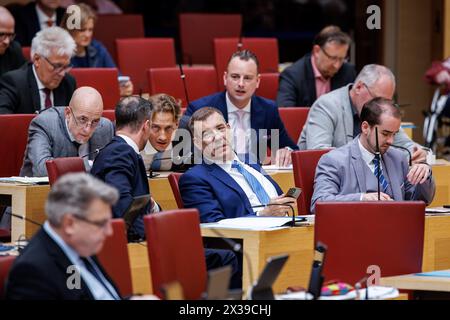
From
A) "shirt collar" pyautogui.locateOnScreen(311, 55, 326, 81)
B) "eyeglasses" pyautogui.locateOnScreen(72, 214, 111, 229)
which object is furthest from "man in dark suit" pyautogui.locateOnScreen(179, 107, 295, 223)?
"shirt collar" pyautogui.locateOnScreen(311, 55, 326, 81)

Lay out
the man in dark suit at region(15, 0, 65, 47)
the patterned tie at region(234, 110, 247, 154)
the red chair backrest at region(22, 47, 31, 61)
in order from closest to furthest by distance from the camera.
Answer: the patterned tie at region(234, 110, 247, 154) < the red chair backrest at region(22, 47, 31, 61) < the man in dark suit at region(15, 0, 65, 47)

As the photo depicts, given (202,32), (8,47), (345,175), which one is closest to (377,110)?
(345,175)

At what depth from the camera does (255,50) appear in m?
8.71

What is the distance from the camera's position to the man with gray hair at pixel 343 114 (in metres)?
6.27

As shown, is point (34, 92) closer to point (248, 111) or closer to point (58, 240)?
point (248, 111)

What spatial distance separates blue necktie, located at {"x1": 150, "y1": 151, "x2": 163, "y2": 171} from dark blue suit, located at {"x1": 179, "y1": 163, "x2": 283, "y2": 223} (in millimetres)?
745

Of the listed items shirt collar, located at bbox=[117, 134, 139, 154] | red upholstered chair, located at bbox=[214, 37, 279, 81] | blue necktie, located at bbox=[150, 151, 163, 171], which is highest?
red upholstered chair, located at bbox=[214, 37, 279, 81]

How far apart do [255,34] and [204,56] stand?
1.24 meters

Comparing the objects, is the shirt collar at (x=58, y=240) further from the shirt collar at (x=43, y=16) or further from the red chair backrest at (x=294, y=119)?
the shirt collar at (x=43, y=16)

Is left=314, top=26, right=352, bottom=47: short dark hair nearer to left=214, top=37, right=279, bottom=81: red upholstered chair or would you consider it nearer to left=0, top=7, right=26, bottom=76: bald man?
left=214, top=37, right=279, bottom=81: red upholstered chair

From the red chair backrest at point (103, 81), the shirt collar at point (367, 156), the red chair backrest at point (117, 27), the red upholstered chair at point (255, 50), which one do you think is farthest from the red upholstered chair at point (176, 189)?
the red chair backrest at point (117, 27)

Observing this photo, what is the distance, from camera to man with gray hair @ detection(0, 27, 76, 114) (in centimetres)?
642
